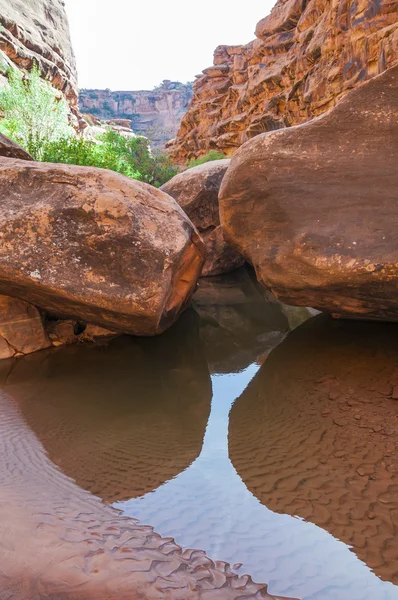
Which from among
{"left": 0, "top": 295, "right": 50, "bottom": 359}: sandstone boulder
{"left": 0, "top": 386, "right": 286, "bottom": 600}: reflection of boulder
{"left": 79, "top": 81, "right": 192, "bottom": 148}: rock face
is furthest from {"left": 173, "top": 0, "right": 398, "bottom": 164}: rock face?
{"left": 79, "top": 81, "right": 192, "bottom": 148}: rock face

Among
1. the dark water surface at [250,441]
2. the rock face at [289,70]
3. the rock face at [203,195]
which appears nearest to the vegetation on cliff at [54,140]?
the rock face at [203,195]

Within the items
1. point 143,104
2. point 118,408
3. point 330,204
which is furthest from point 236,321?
point 143,104

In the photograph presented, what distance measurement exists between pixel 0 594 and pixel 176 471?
169 cm

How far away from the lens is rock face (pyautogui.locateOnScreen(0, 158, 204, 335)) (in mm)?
5266

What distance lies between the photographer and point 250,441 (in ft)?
12.7

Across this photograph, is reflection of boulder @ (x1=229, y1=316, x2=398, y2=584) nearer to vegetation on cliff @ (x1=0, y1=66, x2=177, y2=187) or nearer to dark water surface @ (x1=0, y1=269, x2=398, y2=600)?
dark water surface @ (x1=0, y1=269, x2=398, y2=600)

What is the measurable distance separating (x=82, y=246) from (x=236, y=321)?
4122 millimetres

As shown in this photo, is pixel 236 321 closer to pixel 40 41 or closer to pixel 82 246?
pixel 82 246

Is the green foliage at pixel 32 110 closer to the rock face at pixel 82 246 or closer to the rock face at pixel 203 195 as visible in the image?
the rock face at pixel 203 195

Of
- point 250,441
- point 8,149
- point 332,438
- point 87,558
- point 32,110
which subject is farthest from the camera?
point 32,110

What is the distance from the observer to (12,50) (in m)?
28.3

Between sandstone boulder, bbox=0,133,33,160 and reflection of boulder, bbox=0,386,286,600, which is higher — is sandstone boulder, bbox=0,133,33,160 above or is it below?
above

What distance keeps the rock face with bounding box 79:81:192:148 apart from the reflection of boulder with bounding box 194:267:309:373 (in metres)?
78.3

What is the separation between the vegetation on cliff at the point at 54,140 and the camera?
14970mm
